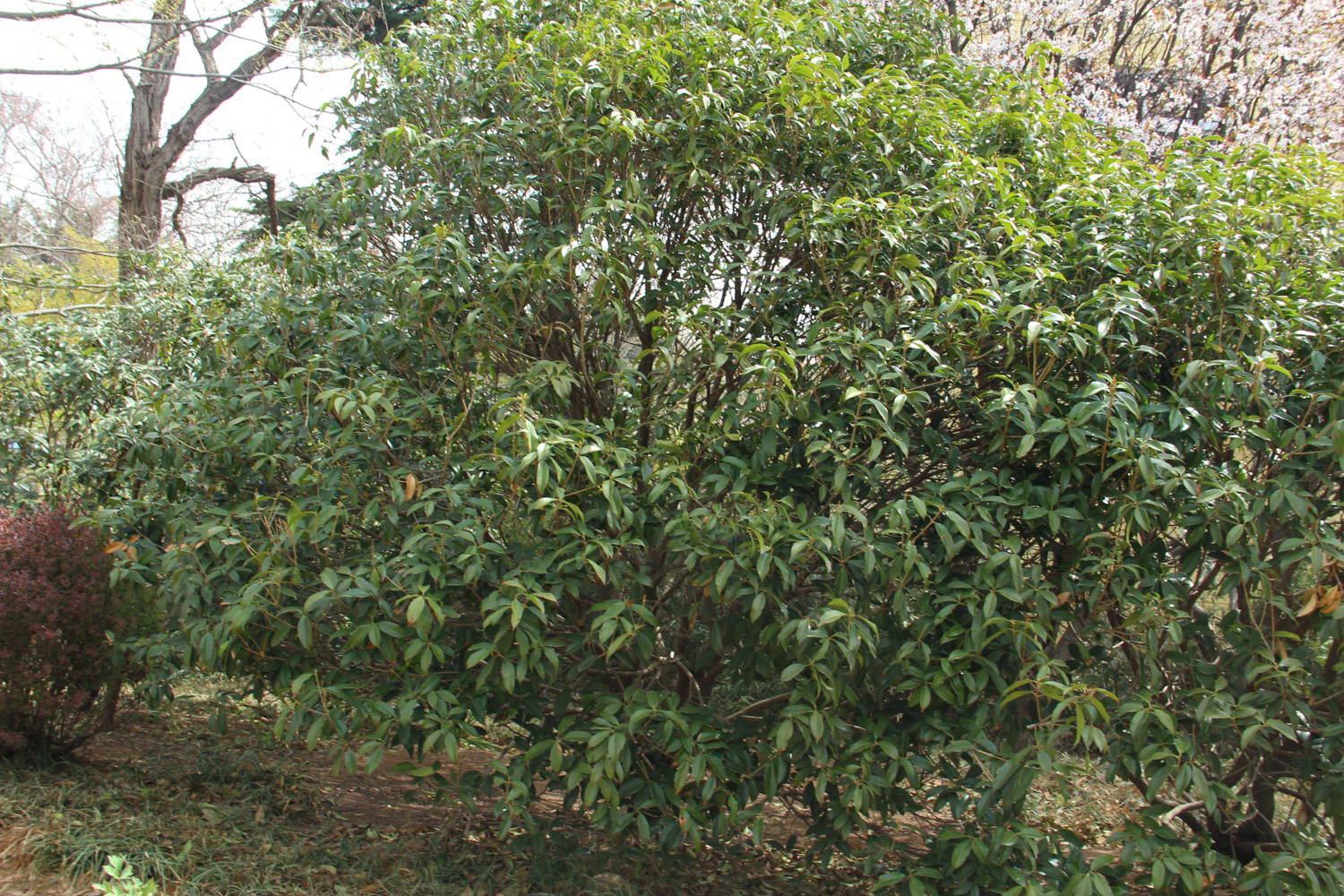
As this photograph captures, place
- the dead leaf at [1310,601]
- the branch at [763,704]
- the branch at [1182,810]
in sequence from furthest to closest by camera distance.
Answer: the branch at [1182,810], the branch at [763,704], the dead leaf at [1310,601]

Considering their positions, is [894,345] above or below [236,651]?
above

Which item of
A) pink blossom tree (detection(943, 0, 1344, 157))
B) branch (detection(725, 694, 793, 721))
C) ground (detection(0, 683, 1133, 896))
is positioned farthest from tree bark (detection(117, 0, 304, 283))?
branch (detection(725, 694, 793, 721))

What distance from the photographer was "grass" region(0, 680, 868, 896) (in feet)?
10.0

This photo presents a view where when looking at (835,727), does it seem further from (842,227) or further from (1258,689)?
(842,227)

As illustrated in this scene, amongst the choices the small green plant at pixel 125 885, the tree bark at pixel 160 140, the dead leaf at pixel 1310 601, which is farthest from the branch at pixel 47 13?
the dead leaf at pixel 1310 601

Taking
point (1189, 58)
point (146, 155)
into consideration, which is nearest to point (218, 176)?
point (146, 155)

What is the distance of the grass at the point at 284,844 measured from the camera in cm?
306

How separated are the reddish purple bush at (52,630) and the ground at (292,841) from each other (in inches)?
7.7

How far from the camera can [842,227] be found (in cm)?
304

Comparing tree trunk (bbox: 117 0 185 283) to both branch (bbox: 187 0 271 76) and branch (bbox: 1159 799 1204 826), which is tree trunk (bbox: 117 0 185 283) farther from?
branch (bbox: 1159 799 1204 826)

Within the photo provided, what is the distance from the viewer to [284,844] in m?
3.48

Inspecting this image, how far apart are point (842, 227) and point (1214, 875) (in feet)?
7.64

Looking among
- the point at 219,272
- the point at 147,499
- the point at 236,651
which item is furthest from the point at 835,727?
the point at 219,272

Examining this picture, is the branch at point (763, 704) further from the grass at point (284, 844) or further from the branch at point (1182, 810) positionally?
the branch at point (1182, 810)
